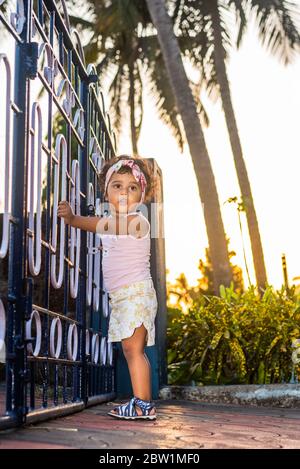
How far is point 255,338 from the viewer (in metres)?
5.77

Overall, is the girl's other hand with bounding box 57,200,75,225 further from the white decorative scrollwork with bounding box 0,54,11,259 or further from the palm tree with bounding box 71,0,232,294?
the palm tree with bounding box 71,0,232,294

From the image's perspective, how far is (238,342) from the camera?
5734mm

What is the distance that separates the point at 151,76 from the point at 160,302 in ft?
52.0

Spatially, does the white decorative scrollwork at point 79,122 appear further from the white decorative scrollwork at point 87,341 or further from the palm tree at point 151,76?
the palm tree at point 151,76

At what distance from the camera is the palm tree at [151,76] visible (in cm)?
1078

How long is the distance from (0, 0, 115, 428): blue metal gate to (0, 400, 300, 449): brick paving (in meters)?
0.11

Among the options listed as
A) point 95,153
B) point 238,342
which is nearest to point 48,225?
point 95,153

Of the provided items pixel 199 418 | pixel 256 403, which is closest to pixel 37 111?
pixel 199 418

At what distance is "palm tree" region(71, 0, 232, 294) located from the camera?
10781 millimetres

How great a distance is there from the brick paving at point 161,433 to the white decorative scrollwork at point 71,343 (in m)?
0.27

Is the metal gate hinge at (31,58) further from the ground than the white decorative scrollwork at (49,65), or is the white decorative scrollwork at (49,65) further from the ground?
the white decorative scrollwork at (49,65)

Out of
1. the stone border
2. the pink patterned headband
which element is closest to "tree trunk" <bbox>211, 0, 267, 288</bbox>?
the stone border

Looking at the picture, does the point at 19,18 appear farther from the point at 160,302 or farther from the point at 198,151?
the point at 198,151

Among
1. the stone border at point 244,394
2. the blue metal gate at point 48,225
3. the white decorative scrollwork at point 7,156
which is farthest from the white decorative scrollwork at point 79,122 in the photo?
the stone border at point 244,394
